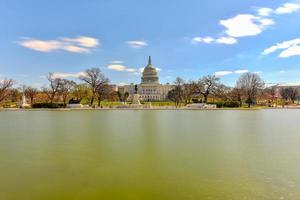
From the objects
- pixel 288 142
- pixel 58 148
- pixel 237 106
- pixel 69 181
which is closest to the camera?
pixel 69 181

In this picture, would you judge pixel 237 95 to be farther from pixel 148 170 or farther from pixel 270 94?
pixel 148 170

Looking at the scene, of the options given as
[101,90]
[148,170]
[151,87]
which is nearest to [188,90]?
[101,90]

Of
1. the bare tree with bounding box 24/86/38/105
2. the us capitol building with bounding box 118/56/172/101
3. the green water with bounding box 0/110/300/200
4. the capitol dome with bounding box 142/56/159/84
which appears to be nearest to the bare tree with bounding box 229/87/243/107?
the bare tree with bounding box 24/86/38/105

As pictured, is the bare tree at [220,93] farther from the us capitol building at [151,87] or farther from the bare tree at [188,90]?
the us capitol building at [151,87]

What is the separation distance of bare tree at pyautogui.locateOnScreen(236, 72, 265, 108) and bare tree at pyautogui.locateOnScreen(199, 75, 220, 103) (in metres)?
6.26

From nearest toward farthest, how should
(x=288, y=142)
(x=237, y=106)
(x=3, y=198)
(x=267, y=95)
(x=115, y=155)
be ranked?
(x=3, y=198)
(x=115, y=155)
(x=288, y=142)
(x=237, y=106)
(x=267, y=95)

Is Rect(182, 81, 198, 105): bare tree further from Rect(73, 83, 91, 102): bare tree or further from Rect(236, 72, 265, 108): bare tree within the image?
Rect(73, 83, 91, 102): bare tree

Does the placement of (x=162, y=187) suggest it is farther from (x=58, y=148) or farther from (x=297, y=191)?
(x=58, y=148)

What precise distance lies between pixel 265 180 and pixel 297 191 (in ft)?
3.21

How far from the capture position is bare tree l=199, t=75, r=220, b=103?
66.4 meters

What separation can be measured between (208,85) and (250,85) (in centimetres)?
1000

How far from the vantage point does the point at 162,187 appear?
727cm

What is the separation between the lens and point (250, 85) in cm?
6731

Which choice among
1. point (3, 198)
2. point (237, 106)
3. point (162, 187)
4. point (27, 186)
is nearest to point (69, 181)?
point (27, 186)
